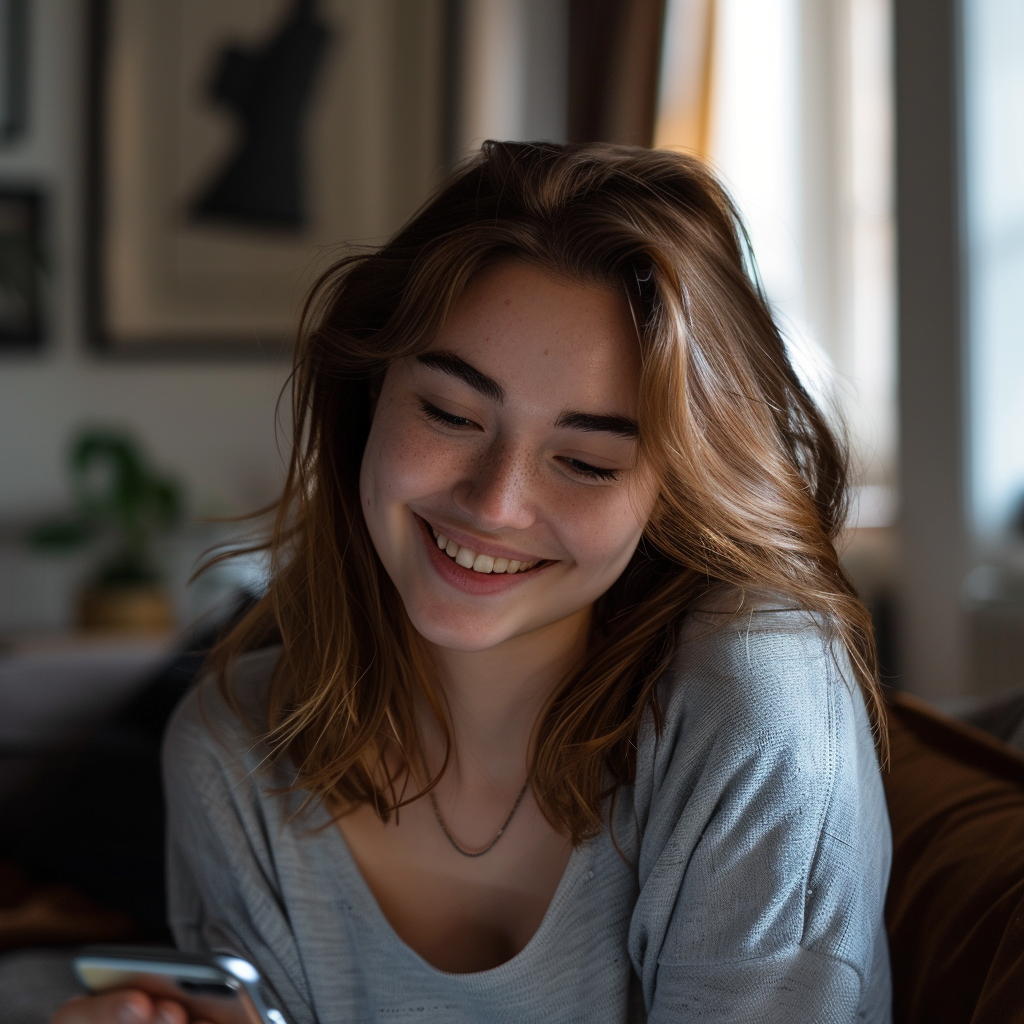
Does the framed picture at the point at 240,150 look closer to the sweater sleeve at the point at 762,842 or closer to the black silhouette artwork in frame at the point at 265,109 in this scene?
the black silhouette artwork in frame at the point at 265,109

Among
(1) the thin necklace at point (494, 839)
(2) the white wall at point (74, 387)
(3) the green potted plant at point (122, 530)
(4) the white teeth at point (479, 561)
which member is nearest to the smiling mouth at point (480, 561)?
(4) the white teeth at point (479, 561)

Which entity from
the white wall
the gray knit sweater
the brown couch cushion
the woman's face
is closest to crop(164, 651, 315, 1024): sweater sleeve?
the gray knit sweater

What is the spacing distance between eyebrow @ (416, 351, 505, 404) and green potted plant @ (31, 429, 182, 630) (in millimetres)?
2391

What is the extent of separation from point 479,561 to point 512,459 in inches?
4.2

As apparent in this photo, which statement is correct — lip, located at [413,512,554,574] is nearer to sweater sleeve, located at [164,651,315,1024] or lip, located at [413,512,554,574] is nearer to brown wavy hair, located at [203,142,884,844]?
brown wavy hair, located at [203,142,884,844]

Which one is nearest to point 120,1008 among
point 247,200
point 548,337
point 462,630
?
point 462,630

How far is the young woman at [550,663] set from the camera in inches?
34.8

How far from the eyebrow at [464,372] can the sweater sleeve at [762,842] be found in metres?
0.29

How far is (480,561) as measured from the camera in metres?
0.95

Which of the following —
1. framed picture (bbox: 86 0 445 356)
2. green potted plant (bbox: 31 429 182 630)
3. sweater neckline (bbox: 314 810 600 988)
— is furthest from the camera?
framed picture (bbox: 86 0 445 356)

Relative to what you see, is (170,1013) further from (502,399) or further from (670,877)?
(502,399)

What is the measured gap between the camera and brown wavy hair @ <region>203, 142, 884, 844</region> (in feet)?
3.02

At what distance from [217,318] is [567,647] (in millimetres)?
2821

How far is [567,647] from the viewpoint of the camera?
1.09m
